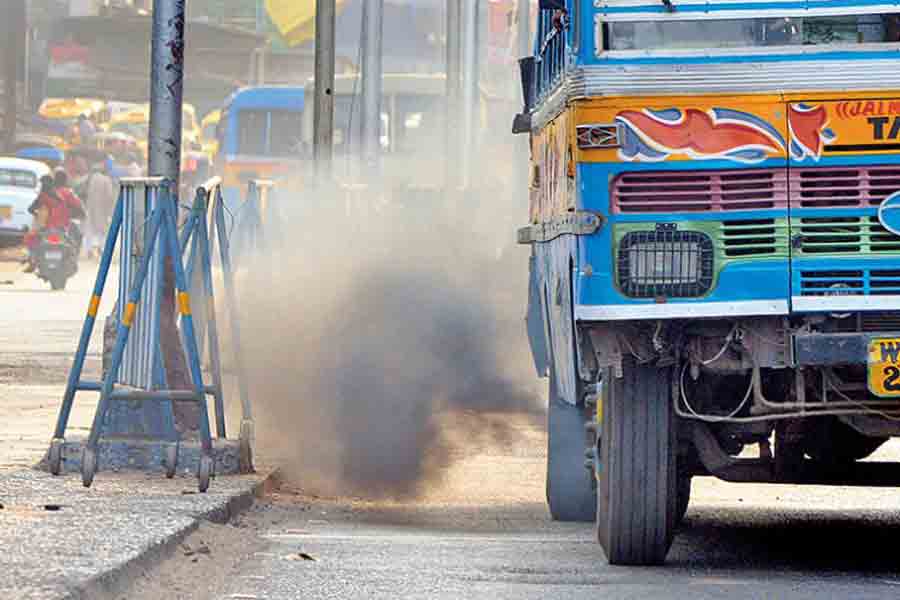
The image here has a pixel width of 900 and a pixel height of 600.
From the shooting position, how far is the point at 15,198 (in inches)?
1635

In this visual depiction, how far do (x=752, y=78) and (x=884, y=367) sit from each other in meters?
1.12

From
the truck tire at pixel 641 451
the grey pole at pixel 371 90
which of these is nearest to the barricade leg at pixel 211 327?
the truck tire at pixel 641 451

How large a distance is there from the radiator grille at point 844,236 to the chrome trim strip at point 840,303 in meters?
0.16

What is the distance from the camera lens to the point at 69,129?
2256 inches

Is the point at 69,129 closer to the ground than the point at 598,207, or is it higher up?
higher up

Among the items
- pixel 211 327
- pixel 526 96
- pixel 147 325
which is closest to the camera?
pixel 147 325

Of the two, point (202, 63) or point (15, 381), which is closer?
point (15, 381)

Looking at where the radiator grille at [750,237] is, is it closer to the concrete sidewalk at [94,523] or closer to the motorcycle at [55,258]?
the concrete sidewalk at [94,523]

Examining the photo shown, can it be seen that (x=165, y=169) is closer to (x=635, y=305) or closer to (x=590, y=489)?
(x=590, y=489)

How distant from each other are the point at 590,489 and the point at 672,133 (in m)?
3.04

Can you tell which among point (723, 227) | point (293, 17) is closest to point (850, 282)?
point (723, 227)

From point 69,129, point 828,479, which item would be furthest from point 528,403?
point 69,129

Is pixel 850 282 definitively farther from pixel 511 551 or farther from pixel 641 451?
pixel 511 551

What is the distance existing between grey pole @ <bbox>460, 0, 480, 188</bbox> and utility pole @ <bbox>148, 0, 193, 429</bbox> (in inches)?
834
